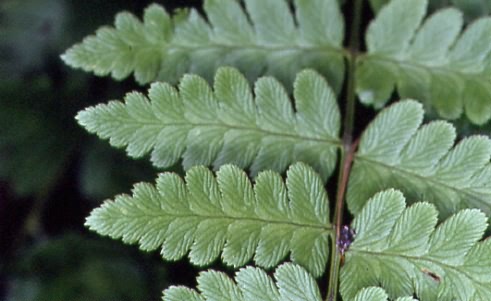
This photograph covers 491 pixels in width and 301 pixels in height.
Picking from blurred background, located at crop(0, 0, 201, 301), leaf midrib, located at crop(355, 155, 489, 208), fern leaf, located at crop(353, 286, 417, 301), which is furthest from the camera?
blurred background, located at crop(0, 0, 201, 301)

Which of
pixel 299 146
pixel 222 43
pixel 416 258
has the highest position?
pixel 222 43

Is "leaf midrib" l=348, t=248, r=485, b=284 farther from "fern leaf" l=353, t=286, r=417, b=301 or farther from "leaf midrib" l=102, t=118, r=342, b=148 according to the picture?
"leaf midrib" l=102, t=118, r=342, b=148

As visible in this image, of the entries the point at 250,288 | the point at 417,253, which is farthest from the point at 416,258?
the point at 250,288

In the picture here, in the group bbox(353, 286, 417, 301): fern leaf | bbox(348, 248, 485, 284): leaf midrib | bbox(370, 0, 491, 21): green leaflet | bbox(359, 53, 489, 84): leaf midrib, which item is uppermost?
bbox(370, 0, 491, 21): green leaflet

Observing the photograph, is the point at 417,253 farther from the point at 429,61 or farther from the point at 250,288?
the point at 429,61

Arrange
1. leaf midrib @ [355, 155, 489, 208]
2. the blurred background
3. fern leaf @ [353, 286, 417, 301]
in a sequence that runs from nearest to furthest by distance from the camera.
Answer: fern leaf @ [353, 286, 417, 301], leaf midrib @ [355, 155, 489, 208], the blurred background

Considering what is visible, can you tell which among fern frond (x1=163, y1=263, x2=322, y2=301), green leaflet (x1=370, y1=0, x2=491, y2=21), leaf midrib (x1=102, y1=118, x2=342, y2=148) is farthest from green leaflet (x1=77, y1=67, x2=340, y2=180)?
green leaflet (x1=370, y1=0, x2=491, y2=21)

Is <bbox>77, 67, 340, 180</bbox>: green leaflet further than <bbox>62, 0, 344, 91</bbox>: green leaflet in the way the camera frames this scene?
No

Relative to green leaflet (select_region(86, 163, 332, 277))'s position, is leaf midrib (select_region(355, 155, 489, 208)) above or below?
below
